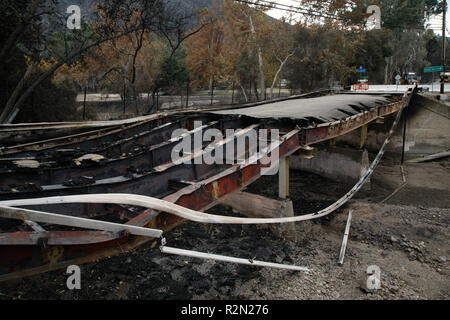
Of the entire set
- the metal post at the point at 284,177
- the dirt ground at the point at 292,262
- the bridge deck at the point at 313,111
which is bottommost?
the dirt ground at the point at 292,262

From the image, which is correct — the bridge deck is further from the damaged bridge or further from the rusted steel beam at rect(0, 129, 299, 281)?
the rusted steel beam at rect(0, 129, 299, 281)

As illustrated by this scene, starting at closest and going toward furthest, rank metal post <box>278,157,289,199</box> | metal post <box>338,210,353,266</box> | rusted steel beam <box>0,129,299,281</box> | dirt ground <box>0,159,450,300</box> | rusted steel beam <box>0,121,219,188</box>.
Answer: rusted steel beam <box>0,129,299,281</box> → rusted steel beam <box>0,121,219,188</box> → dirt ground <box>0,159,450,300</box> → metal post <box>338,210,353,266</box> → metal post <box>278,157,289,199</box>

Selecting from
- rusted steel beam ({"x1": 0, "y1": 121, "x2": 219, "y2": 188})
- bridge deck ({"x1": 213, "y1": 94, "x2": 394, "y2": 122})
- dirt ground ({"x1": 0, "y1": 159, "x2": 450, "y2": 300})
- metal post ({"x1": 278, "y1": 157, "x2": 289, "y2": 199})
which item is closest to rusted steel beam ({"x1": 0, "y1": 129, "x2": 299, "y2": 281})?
rusted steel beam ({"x1": 0, "y1": 121, "x2": 219, "y2": 188})

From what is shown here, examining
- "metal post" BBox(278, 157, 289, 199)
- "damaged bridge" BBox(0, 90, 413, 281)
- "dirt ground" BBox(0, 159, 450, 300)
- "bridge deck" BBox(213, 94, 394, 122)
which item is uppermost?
"bridge deck" BBox(213, 94, 394, 122)

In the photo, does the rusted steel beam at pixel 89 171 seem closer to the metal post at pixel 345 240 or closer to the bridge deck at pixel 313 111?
the bridge deck at pixel 313 111

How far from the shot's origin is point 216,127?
7234 mm

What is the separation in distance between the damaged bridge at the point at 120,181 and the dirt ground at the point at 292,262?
1.03 metres

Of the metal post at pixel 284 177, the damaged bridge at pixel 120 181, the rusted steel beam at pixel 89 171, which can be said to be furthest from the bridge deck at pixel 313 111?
the rusted steel beam at pixel 89 171

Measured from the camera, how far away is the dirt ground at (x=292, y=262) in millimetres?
5234

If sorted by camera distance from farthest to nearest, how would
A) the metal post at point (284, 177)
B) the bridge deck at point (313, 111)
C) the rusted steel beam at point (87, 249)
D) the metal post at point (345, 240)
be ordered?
the metal post at point (284, 177) → the bridge deck at point (313, 111) → the metal post at point (345, 240) → the rusted steel beam at point (87, 249)

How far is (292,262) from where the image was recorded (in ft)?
22.1

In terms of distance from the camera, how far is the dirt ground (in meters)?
5.23

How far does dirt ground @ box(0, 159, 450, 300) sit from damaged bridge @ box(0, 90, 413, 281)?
1033 millimetres
